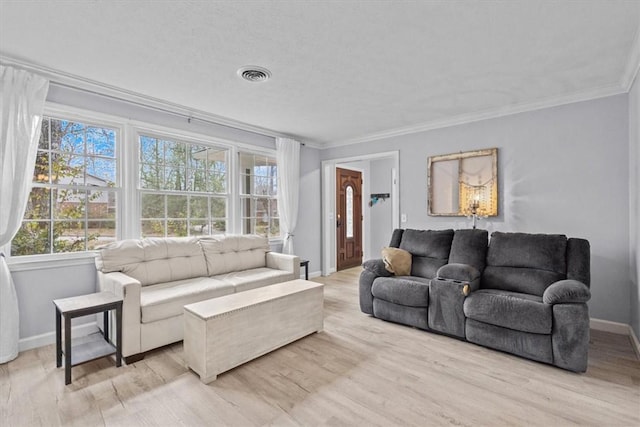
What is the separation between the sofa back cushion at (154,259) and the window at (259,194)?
3.77 ft

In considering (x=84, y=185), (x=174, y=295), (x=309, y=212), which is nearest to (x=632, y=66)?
(x=309, y=212)

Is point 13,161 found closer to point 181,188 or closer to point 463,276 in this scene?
point 181,188

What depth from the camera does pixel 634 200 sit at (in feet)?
9.64

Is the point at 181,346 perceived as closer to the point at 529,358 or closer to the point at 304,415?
the point at 304,415

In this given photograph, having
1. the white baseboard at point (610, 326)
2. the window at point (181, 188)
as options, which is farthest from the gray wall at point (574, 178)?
the window at point (181, 188)

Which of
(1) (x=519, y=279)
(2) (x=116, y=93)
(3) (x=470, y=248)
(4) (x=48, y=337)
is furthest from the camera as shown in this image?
(3) (x=470, y=248)

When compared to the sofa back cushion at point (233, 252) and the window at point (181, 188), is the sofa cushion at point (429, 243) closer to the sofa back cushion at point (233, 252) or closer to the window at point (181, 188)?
the sofa back cushion at point (233, 252)

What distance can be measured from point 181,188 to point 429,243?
310 centimetres

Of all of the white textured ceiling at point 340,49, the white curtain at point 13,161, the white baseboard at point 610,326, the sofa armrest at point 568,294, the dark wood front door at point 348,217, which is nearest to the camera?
the white textured ceiling at point 340,49

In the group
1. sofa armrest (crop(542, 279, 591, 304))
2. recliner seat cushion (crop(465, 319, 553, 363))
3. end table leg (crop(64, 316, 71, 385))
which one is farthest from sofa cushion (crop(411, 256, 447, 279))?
end table leg (crop(64, 316, 71, 385))

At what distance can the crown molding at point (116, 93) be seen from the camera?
2.73 meters

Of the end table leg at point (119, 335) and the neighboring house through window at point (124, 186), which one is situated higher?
the neighboring house through window at point (124, 186)

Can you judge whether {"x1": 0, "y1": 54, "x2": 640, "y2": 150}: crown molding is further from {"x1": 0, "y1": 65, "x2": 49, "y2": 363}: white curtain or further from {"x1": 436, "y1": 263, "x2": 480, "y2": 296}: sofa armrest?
{"x1": 436, "y1": 263, "x2": 480, "y2": 296}: sofa armrest

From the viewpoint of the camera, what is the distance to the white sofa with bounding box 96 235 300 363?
260cm
